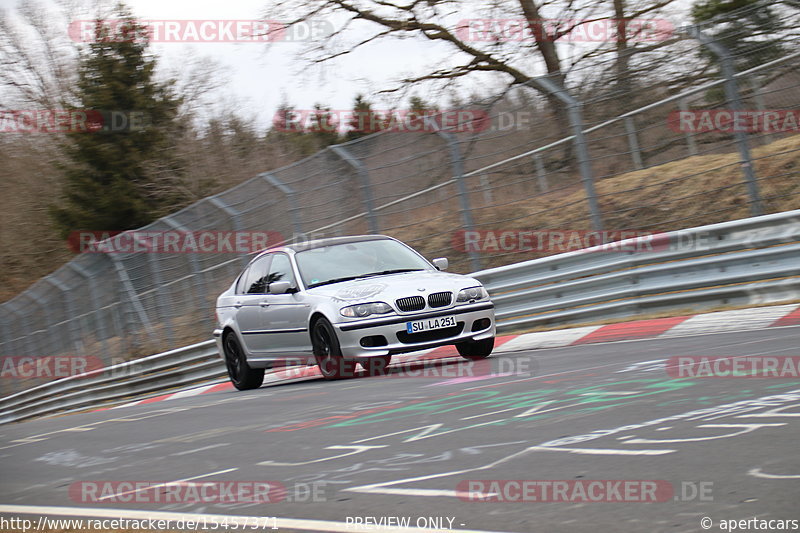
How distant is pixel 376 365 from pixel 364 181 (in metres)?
4.40

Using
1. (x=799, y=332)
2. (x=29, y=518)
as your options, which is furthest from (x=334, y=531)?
(x=799, y=332)

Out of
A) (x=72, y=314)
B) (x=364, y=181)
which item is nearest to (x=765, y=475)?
(x=364, y=181)

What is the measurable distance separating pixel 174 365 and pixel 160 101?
23.4 meters

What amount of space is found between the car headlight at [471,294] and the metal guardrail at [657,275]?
1994 mm

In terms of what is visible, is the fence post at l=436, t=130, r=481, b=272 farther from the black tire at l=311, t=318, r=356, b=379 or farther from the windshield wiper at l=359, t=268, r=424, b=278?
the black tire at l=311, t=318, r=356, b=379

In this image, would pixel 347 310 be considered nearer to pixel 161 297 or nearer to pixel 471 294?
pixel 471 294

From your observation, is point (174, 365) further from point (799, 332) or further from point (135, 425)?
point (799, 332)

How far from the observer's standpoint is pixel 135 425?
962 centimetres

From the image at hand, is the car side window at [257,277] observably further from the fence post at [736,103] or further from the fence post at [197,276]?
the fence post at [197,276]

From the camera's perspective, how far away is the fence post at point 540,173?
13.0 metres

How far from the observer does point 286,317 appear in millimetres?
11172

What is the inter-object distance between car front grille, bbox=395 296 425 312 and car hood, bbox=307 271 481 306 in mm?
43

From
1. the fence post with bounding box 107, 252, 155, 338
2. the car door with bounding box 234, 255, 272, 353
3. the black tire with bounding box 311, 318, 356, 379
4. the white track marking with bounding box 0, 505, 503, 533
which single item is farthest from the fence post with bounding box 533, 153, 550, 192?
the fence post with bounding box 107, 252, 155, 338

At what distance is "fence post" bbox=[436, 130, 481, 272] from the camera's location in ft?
44.3
